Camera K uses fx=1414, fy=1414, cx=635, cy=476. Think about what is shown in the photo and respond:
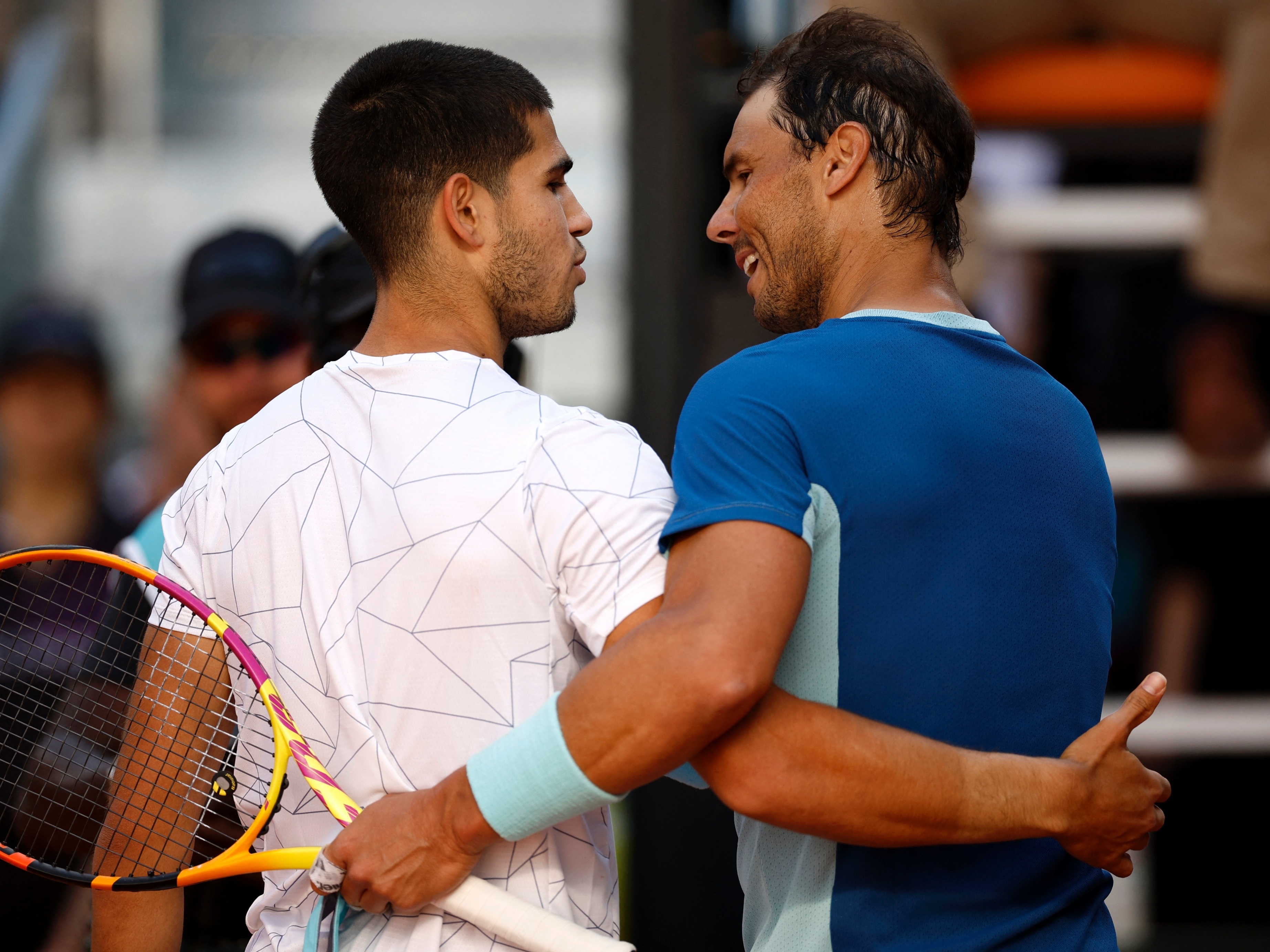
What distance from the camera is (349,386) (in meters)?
1.58

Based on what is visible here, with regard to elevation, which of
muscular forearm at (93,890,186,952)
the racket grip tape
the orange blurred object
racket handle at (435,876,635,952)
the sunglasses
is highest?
the orange blurred object

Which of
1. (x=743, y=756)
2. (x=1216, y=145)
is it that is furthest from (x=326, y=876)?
(x=1216, y=145)

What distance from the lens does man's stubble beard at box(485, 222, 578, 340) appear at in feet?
5.45

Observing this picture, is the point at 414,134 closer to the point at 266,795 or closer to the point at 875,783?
the point at 266,795

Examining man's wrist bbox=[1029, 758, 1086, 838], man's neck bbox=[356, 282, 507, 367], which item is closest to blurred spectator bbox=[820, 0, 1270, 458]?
man's neck bbox=[356, 282, 507, 367]

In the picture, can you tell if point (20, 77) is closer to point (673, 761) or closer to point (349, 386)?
point (349, 386)

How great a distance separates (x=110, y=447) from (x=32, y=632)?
196cm

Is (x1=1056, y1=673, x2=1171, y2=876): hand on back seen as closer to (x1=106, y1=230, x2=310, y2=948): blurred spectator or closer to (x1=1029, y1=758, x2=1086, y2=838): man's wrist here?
(x1=1029, y1=758, x2=1086, y2=838): man's wrist

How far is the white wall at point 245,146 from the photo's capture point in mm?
5422

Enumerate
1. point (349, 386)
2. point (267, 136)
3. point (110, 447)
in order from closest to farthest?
point (349, 386) → point (110, 447) → point (267, 136)

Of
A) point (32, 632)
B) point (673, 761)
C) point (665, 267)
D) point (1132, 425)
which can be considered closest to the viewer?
point (673, 761)

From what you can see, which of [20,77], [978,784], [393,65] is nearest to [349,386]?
[393,65]

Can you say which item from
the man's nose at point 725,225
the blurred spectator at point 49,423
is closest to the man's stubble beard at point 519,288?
the man's nose at point 725,225

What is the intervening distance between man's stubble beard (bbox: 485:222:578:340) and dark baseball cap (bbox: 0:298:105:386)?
2.86 meters
